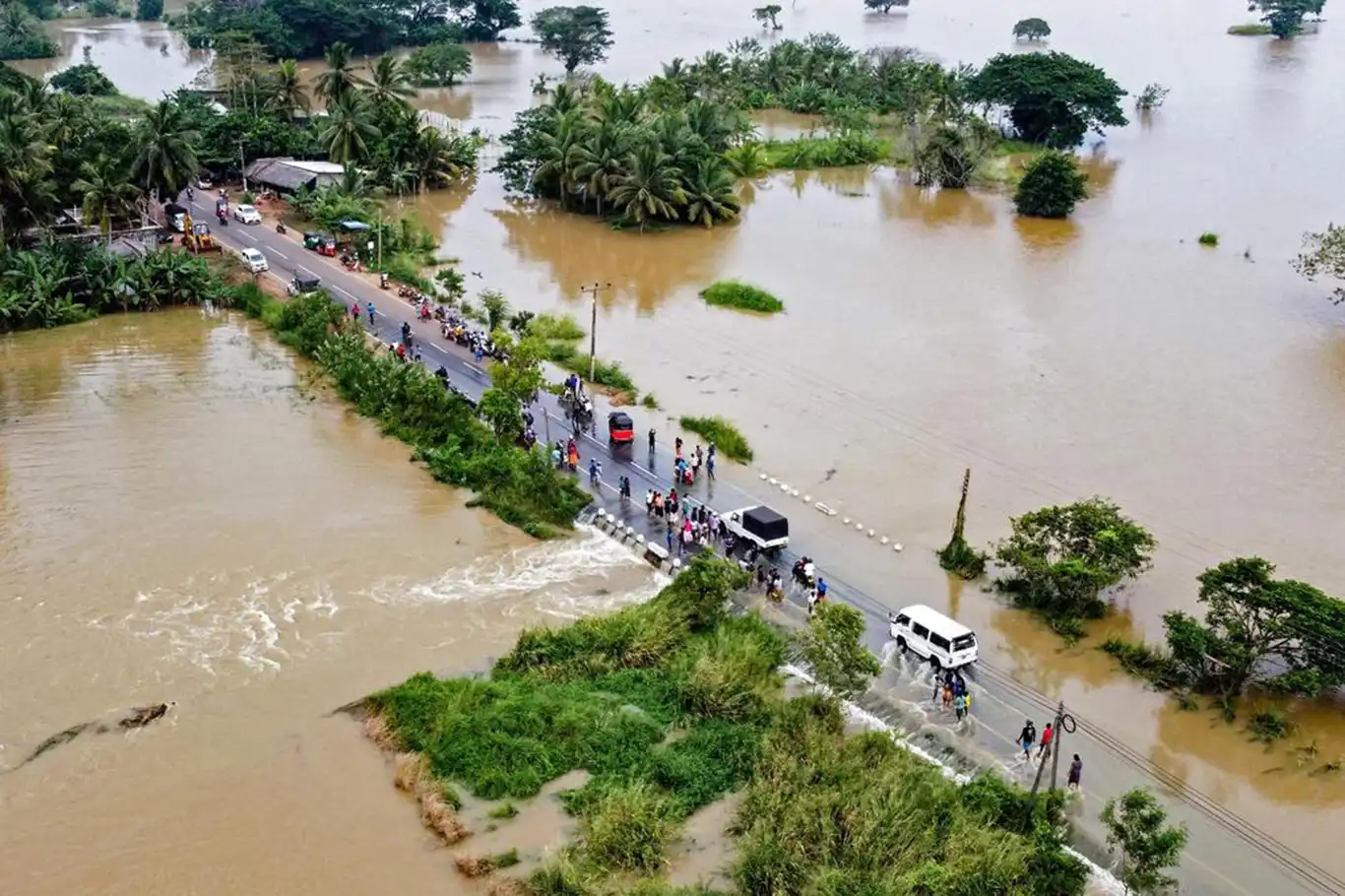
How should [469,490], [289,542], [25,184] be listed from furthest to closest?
[25,184]
[469,490]
[289,542]

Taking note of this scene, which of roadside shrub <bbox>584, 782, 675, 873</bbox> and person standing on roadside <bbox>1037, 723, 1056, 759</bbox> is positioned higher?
person standing on roadside <bbox>1037, 723, 1056, 759</bbox>

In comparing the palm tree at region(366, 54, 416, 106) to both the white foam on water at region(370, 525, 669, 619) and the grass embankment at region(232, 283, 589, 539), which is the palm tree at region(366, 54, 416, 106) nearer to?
the grass embankment at region(232, 283, 589, 539)

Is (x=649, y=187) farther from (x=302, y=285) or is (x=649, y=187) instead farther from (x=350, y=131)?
(x=302, y=285)

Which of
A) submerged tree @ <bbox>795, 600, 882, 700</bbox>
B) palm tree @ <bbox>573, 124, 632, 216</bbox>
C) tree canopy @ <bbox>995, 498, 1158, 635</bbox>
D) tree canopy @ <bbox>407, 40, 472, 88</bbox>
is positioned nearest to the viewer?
submerged tree @ <bbox>795, 600, 882, 700</bbox>

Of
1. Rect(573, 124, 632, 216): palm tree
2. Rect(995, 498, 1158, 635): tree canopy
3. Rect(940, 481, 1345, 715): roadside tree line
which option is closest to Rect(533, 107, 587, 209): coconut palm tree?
Rect(573, 124, 632, 216): palm tree

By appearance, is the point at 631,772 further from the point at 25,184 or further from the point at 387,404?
the point at 25,184

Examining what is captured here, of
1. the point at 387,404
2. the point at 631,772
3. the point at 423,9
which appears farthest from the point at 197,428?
the point at 423,9

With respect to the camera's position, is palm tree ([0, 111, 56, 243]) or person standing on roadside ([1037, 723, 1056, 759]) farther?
palm tree ([0, 111, 56, 243])
